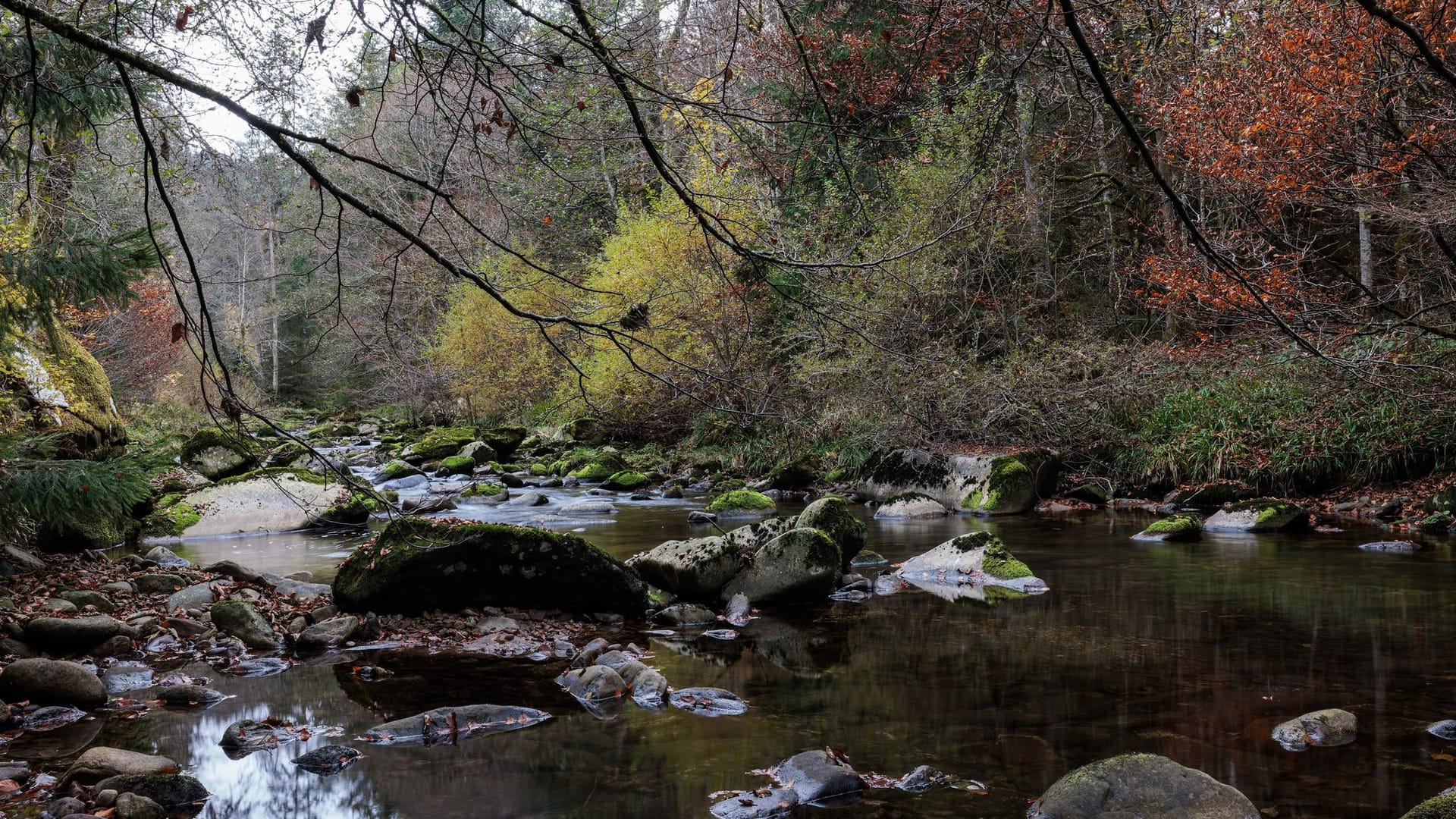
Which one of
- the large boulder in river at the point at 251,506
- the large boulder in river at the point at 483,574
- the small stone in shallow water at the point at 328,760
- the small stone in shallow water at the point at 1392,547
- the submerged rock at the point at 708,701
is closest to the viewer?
the small stone in shallow water at the point at 328,760

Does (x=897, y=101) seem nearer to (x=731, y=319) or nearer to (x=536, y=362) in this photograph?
(x=731, y=319)

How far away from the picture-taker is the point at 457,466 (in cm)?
1878

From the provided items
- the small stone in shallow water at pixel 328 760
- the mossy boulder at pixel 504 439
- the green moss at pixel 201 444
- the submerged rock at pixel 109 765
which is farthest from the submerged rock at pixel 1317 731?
the mossy boulder at pixel 504 439

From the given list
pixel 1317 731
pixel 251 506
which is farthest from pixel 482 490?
pixel 1317 731

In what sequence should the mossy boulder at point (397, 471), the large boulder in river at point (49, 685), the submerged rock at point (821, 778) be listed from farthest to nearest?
1. the mossy boulder at point (397, 471)
2. the large boulder in river at point (49, 685)
3. the submerged rock at point (821, 778)

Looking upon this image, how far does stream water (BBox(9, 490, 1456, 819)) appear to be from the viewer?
12.6 feet

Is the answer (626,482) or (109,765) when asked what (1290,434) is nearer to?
(626,482)

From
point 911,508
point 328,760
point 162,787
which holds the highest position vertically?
point 162,787

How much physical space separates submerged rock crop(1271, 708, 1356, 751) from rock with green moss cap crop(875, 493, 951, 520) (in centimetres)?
867

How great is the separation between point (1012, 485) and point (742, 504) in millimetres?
3741

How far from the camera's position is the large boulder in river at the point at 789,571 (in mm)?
7535

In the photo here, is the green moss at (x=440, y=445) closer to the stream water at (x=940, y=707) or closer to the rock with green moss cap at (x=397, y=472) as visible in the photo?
the rock with green moss cap at (x=397, y=472)

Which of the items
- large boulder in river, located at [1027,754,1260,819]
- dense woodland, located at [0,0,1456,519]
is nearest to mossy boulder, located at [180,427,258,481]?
dense woodland, located at [0,0,1456,519]

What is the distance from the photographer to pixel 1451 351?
9.77 m
